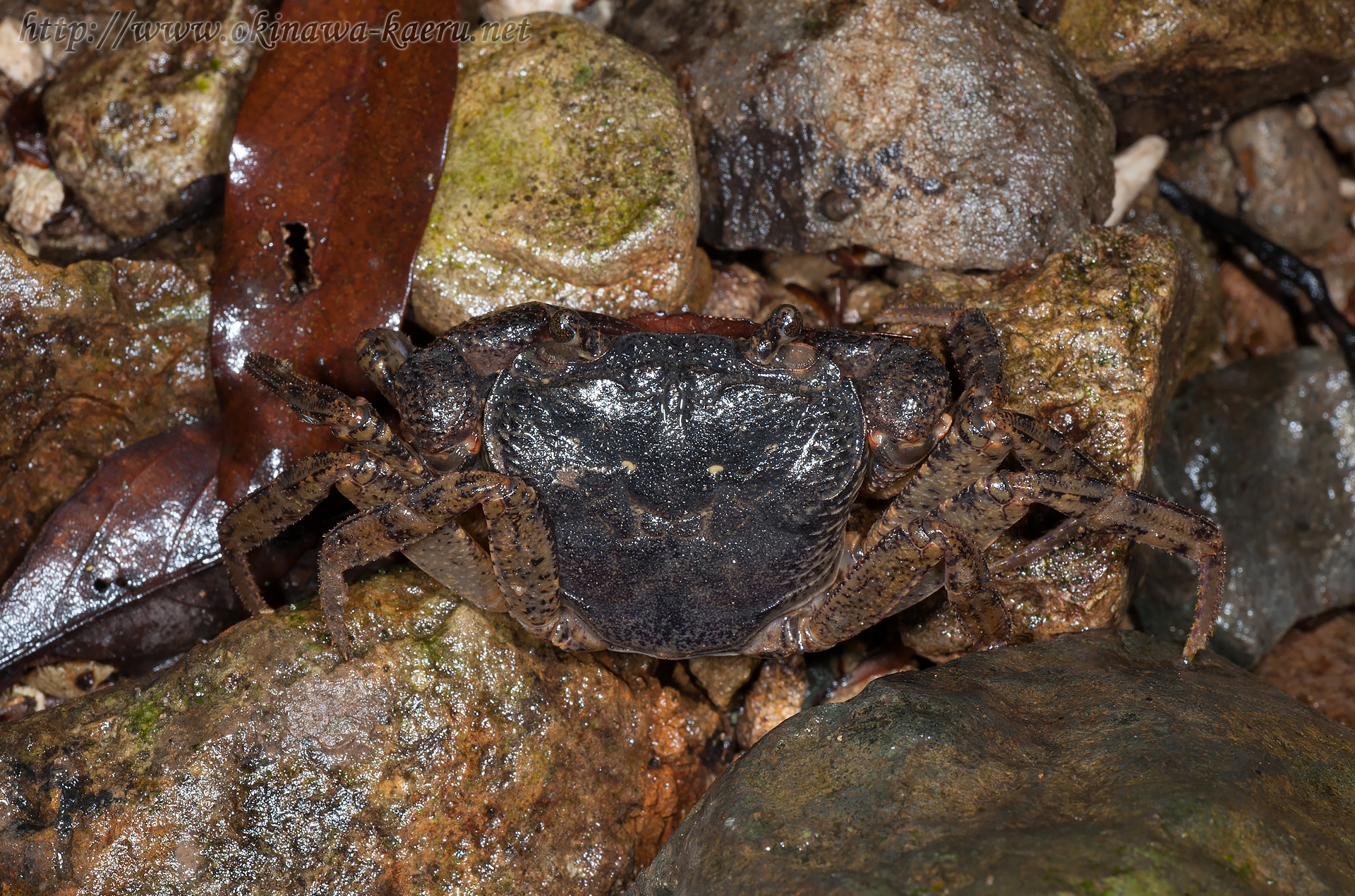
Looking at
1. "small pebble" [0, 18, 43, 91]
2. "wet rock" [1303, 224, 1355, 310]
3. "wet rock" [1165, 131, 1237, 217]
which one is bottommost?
"wet rock" [1303, 224, 1355, 310]

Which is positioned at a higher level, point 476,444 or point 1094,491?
point 476,444

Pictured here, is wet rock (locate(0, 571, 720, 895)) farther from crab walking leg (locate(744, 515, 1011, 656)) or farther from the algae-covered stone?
the algae-covered stone

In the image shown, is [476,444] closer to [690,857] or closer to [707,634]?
[707,634]

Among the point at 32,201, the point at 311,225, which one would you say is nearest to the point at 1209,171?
the point at 311,225

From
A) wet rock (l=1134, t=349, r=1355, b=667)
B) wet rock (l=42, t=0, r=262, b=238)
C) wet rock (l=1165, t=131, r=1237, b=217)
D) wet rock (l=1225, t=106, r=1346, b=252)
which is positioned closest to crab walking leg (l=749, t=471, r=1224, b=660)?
wet rock (l=1134, t=349, r=1355, b=667)

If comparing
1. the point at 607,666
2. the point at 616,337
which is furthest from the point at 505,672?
the point at 616,337

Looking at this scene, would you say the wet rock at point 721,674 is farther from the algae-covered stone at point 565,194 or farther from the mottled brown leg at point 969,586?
the algae-covered stone at point 565,194

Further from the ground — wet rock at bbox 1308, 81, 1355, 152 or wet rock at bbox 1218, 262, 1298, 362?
wet rock at bbox 1308, 81, 1355, 152
